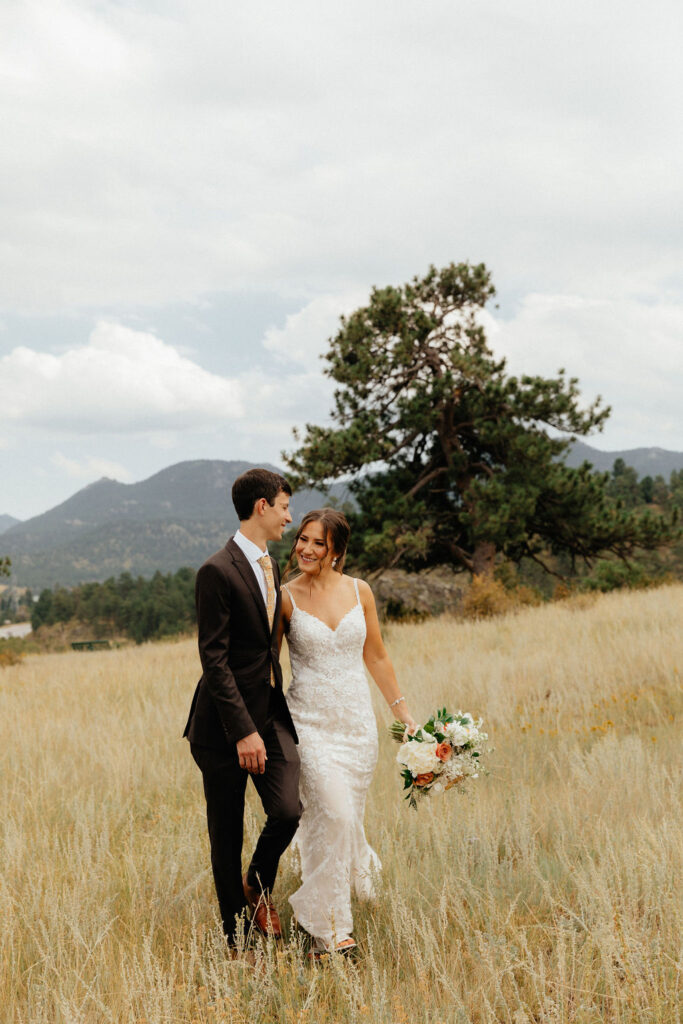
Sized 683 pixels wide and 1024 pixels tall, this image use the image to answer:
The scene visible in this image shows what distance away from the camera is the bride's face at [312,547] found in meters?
3.81

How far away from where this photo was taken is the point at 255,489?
11.4 feet

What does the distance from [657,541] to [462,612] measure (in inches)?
200

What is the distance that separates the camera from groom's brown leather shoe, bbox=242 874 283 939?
3.55 m

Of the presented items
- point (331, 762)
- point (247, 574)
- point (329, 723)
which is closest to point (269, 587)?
point (247, 574)

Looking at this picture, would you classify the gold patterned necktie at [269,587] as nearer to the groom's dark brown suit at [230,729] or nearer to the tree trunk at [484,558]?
the groom's dark brown suit at [230,729]

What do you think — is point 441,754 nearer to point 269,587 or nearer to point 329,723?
point 329,723

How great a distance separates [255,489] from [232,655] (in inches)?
30.2

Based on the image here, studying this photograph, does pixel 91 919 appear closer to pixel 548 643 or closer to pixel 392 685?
pixel 392 685

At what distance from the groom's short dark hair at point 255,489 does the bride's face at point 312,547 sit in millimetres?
380

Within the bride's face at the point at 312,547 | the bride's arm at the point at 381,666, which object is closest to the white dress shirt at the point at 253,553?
Answer: the bride's face at the point at 312,547

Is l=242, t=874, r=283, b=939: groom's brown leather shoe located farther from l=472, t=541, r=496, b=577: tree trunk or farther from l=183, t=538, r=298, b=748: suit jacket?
l=472, t=541, r=496, b=577: tree trunk

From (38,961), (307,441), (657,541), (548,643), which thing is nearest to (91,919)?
(38,961)

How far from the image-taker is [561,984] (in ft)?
9.26

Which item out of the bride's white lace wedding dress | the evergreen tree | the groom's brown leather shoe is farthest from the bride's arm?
the evergreen tree
